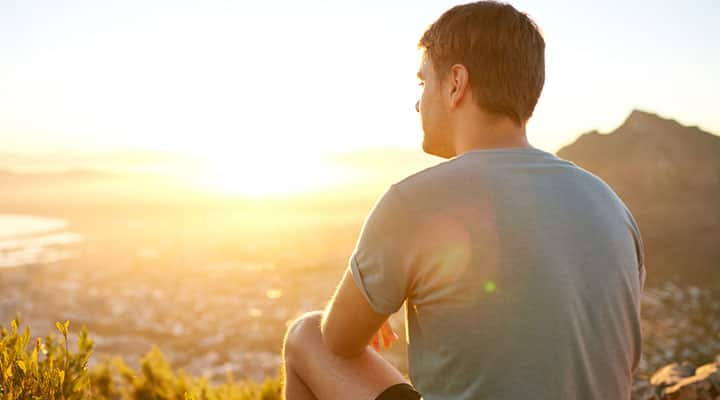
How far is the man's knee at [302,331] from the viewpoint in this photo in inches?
99.5

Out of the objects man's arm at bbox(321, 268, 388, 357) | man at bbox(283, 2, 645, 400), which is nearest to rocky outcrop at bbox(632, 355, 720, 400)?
man at bbox(283, 2, 645, 400)

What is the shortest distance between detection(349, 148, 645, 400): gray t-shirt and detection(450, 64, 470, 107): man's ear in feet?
0.78

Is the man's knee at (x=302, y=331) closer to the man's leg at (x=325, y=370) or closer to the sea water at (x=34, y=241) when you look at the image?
the man's leg at (x=325, y=370)

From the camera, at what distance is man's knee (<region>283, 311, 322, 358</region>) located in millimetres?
2527

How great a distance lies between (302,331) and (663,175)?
58.7m

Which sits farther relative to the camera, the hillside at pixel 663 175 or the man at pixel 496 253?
the hillside at pixel 663 175

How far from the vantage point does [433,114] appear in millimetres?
2020

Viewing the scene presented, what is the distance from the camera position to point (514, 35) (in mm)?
1854

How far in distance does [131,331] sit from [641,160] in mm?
47574

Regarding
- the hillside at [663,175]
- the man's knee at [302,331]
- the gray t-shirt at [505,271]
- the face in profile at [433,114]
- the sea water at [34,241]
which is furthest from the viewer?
the sea water at [34,241]

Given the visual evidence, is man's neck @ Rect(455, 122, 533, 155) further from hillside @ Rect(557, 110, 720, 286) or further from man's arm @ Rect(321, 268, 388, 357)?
hillside @ Rect(557, 110, 720, 286)

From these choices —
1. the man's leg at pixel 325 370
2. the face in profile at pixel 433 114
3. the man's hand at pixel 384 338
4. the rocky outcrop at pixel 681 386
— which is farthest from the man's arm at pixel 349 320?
the rocky outcrop at pixel 681 386

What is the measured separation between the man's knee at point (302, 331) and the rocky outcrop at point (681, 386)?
323cm

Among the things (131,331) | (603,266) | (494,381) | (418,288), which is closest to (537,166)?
(603,266)
